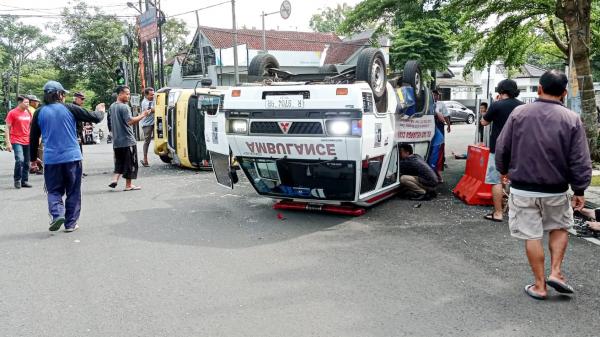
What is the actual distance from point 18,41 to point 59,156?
55326 mm

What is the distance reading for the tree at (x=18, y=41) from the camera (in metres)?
52.0

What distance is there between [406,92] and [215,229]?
11.3 ft

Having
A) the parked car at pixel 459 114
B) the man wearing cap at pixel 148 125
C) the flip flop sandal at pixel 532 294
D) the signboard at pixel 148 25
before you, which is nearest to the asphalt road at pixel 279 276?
the flip flop sandal at pixel 532 294

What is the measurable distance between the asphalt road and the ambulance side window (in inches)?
14.5

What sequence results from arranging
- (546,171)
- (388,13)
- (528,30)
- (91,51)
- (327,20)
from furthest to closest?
1. (327,20)
2. (91,51)
3. (388,13)
4. (528,30)
5. (546,171)

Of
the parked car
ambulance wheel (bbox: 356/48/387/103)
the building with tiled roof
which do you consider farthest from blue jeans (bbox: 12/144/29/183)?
the parked car

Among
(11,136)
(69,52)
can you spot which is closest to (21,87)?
(69,52)

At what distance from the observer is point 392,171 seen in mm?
7770

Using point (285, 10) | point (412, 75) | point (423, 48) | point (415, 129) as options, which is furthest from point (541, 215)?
point (423, 48)

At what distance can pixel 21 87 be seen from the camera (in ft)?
177

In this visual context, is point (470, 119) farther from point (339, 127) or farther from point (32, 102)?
point (339, 127)

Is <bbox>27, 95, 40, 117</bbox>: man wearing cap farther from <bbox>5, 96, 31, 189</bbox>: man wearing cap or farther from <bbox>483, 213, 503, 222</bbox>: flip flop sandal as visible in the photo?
<bbox>483, 213, 503, 222</bbox>: flip flop sandal

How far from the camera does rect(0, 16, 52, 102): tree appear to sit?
2048 inches

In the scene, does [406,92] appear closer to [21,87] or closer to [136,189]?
[136,189]
